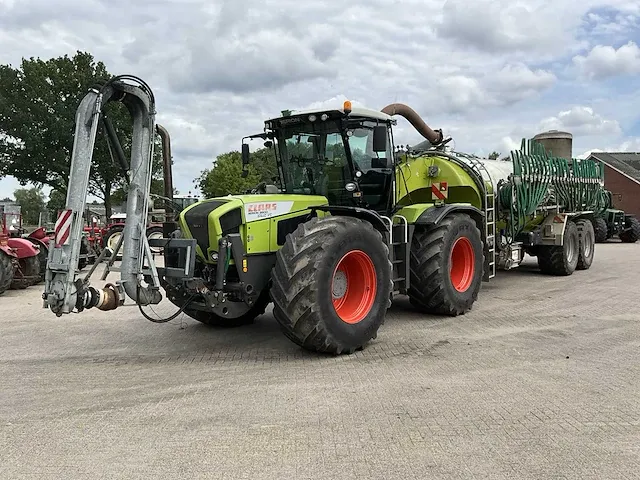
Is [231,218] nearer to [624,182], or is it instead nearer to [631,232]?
[631,232]

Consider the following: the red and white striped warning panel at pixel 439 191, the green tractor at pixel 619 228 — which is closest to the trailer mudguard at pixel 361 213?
the red and white striped warning panel at pixel 439 191

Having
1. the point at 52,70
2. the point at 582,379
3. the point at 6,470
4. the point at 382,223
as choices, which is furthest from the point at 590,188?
the point at 52,70

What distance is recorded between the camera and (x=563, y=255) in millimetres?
12367

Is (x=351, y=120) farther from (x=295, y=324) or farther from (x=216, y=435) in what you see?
(x=216, y=435)

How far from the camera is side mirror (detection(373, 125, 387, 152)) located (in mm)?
7480

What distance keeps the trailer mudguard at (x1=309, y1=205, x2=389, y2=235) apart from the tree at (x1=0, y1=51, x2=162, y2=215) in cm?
2644

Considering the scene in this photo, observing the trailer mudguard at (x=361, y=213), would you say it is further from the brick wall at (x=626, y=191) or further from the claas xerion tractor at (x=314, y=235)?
the brick wall at (x=626, y=191)

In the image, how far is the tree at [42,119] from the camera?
31.8m

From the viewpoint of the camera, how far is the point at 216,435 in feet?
13.4

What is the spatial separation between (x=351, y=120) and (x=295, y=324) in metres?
2.89

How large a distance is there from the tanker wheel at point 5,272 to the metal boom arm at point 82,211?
6682 mm

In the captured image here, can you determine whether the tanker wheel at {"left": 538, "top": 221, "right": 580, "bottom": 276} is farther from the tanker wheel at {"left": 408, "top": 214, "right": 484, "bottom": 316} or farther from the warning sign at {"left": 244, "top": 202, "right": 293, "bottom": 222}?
the warning sign at {"left": 244, "top": 202, "right": 293, "bottom": 222}

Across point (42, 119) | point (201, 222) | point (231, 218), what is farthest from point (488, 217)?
point (42, 119)

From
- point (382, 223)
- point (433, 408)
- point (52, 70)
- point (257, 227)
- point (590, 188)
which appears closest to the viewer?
point (433, 408)
